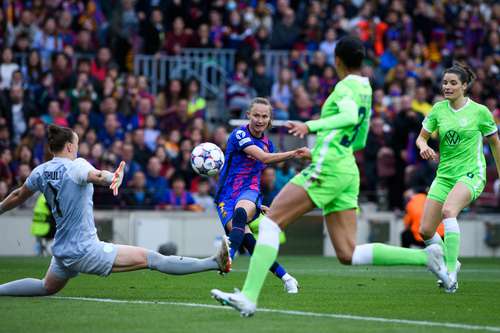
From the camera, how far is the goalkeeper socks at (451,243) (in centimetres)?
1223

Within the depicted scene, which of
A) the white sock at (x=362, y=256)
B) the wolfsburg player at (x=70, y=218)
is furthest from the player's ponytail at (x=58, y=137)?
the white sock at (x=362, y=256)

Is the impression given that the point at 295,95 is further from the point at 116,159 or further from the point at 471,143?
the point at 471,143

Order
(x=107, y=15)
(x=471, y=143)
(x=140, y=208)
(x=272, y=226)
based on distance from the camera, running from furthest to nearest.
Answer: (x=107, y=15) < (x=140, y=208) < (x=471, y=143) < (x=272, y=226)

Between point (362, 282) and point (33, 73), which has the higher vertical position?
point (33, 73)

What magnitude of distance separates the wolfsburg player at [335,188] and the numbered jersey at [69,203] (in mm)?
1854

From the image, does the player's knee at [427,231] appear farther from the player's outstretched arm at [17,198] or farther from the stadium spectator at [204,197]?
the stadium spectator at [204,197]

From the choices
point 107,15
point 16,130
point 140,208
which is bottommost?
point 140,208

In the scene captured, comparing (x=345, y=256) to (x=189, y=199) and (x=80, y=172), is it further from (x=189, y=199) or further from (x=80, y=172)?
(x=189, y=199)

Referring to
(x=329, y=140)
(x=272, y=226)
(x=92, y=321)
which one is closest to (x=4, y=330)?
(x=92, y=321)

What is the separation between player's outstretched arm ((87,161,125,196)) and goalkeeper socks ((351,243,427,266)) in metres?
2.09

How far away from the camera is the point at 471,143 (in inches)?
491

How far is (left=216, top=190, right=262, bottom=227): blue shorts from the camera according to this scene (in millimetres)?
12414

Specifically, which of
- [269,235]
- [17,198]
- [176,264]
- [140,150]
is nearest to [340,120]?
[269,235]

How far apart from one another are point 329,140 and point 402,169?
13564 mm
